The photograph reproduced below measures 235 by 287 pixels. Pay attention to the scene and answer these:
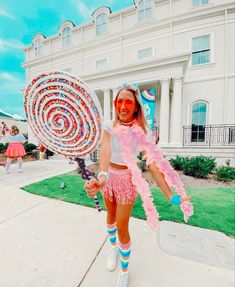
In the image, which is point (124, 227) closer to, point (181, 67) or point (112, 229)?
point (112, 229)

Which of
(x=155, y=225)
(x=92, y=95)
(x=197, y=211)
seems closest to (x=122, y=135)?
(x=92, y=95)

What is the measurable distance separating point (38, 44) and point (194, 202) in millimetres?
18219

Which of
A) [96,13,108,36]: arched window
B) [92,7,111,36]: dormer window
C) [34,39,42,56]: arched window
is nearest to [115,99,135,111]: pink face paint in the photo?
[92,7,111,36]: dormer window

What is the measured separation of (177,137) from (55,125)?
7472 millimetres

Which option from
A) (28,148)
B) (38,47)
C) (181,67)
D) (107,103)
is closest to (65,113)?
(181,67)

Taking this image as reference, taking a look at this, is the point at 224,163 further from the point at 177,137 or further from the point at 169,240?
the point at 169,240

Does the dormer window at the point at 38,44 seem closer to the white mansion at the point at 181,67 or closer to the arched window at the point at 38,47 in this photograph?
the arched window at the point at 38,47

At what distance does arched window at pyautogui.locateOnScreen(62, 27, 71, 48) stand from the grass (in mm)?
13178

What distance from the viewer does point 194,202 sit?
10.6 ft

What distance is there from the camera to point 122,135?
124 cm

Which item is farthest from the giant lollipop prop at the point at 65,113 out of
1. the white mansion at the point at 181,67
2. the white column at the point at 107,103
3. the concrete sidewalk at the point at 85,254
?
the white column at the point at 107,103

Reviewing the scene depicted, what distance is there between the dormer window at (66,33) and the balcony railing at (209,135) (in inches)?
479

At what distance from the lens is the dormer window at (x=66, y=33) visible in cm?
1268

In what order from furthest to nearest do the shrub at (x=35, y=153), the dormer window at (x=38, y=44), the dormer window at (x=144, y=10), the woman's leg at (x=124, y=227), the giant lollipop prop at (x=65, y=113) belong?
1. the dormer window at (x=38, y=44)
2. the dormer window at (x=144, y=10)
3. the shrub at (x=35, y=153)
4. the woman's leg at (x=124, y=227)
5. the giant lollipop prop at (x=65, y=113)
